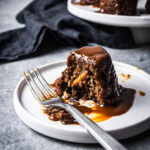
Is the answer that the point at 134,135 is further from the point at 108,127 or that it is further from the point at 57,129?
the point at 57,129

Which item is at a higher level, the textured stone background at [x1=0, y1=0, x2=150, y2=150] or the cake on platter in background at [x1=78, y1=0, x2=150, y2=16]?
the cake on platter in background at [x1=78, y1=0, x2=150, y2=16]

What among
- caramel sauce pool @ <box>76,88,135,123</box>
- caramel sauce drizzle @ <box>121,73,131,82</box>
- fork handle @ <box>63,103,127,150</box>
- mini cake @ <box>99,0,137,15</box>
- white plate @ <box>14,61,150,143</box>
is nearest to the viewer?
fork handle @ <box>63,103,127,150</box>

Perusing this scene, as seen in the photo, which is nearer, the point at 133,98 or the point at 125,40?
the point at 133,98

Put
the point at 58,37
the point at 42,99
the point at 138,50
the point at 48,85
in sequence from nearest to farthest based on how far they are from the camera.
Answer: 1. the point at 42,99
2. the point at 48,85
3. the point at 138,50
4. the point at 58,37

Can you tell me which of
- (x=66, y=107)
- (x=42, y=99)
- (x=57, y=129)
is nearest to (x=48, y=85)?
(x=42, y=99)

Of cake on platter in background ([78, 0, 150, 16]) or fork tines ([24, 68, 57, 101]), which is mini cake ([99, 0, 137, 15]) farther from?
fork tines ([24, 68, 57, 101])

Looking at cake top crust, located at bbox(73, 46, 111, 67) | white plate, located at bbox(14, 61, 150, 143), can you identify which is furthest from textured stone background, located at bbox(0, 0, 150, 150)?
cake top crust, located at bbox(73, 46, 111, 67)

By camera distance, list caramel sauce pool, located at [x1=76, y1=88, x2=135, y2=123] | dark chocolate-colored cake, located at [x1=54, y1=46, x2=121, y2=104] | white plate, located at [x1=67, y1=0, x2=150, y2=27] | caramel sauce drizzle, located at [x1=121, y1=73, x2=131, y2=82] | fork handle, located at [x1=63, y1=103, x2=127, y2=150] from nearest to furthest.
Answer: fork handle, located at [x1=63, y1=103, x2=127, y2=150] → caramel sauce pool, located at [x1=76, y1=88, x2=135, y2=123] → dark chocolate-colored cake, located at [x1=54, y1=46, x2=121, y2=104] → caramel sauce drizzle, located at [x1=121, y1=73, x2=131, y2=82] → white plate, located at [x1=67, y1=0, x2=150, y2=27]
